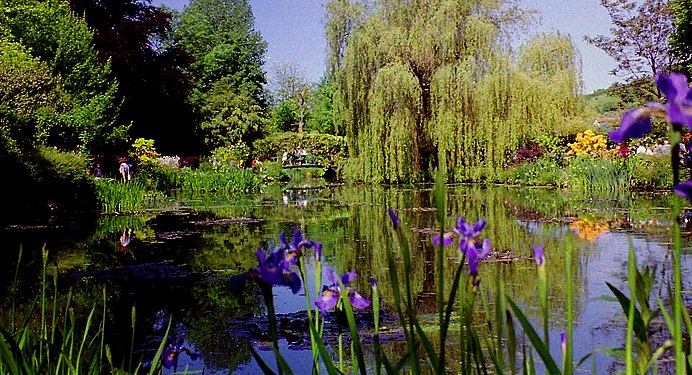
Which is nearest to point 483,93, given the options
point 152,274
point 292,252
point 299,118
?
point 152,274

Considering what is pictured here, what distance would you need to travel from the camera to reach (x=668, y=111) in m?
0.57

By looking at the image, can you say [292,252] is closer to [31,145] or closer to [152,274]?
[152,274]

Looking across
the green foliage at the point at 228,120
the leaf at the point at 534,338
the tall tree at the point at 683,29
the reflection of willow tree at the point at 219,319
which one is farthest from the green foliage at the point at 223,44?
the leaf at the point at 534,338

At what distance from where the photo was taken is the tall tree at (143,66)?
19.0 meters

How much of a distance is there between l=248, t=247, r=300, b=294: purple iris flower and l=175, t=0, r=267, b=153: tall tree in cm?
2376

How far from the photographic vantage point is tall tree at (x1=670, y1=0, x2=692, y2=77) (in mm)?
18438

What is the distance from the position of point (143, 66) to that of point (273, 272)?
20.7 metres

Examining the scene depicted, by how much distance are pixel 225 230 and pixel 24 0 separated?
→ 33.4ft

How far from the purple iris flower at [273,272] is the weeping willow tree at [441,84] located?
42.3 ft

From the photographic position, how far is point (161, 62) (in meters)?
21.0

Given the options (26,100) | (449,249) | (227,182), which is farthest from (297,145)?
(449,249)

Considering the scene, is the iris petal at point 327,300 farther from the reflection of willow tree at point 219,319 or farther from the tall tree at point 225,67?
the tall tree at point 225,67

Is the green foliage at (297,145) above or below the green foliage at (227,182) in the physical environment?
above

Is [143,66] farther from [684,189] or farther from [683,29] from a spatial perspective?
[684,189]
